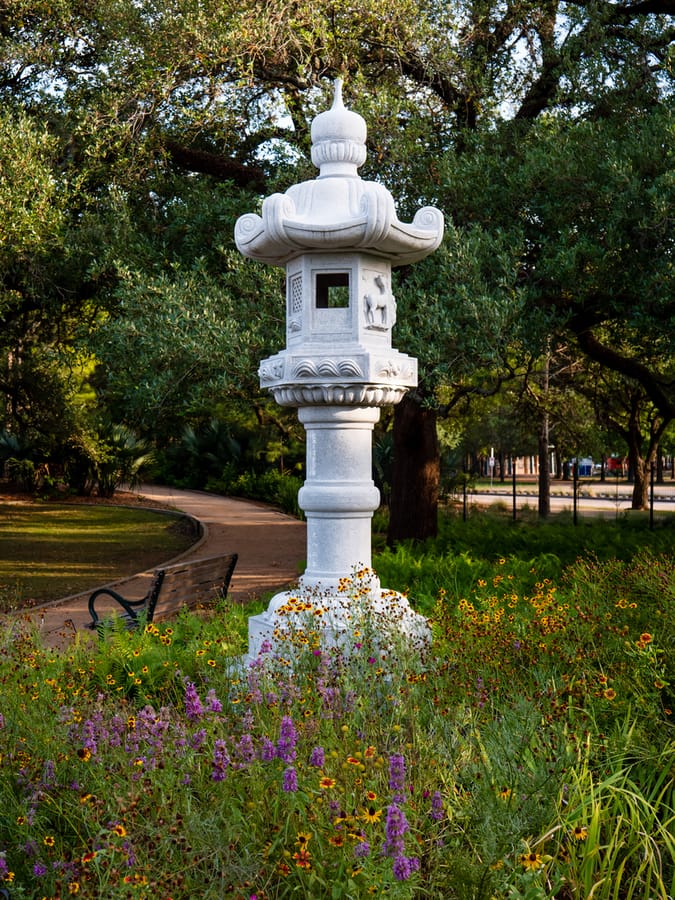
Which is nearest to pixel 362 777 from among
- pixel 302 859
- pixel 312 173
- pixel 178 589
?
pixel 302 859

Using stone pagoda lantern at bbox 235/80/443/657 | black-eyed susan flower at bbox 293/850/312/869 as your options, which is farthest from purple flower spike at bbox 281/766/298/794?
stone pagoda lantern at bbox 235/80/443/657

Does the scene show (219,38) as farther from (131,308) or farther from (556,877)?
(556,877)

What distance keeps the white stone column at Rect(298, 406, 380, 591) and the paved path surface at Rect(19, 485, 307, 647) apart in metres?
1.69

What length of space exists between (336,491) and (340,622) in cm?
79

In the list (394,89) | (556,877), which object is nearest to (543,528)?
(394,89)

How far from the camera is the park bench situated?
6.54 metres

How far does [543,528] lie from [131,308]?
656 cm

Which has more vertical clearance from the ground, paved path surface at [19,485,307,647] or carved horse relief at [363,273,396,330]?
carved horse relief at [363,273,396,330]

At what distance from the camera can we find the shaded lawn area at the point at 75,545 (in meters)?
11.7

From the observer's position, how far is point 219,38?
8789mm

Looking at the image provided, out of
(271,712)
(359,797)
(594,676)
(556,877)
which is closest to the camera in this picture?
(556,877)

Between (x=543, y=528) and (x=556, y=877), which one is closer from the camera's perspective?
(x=556, y=877)

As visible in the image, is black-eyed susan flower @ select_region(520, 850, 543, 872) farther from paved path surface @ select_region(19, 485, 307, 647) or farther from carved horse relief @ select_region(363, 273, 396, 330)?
carved horse relief @ select_region(363, 273, 396, 330)

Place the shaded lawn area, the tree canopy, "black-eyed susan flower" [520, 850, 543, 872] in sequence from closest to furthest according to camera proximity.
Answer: "black-eyed susan flower" [520, 850, 543, 872]
the tree canopy
the shaded lawn area
